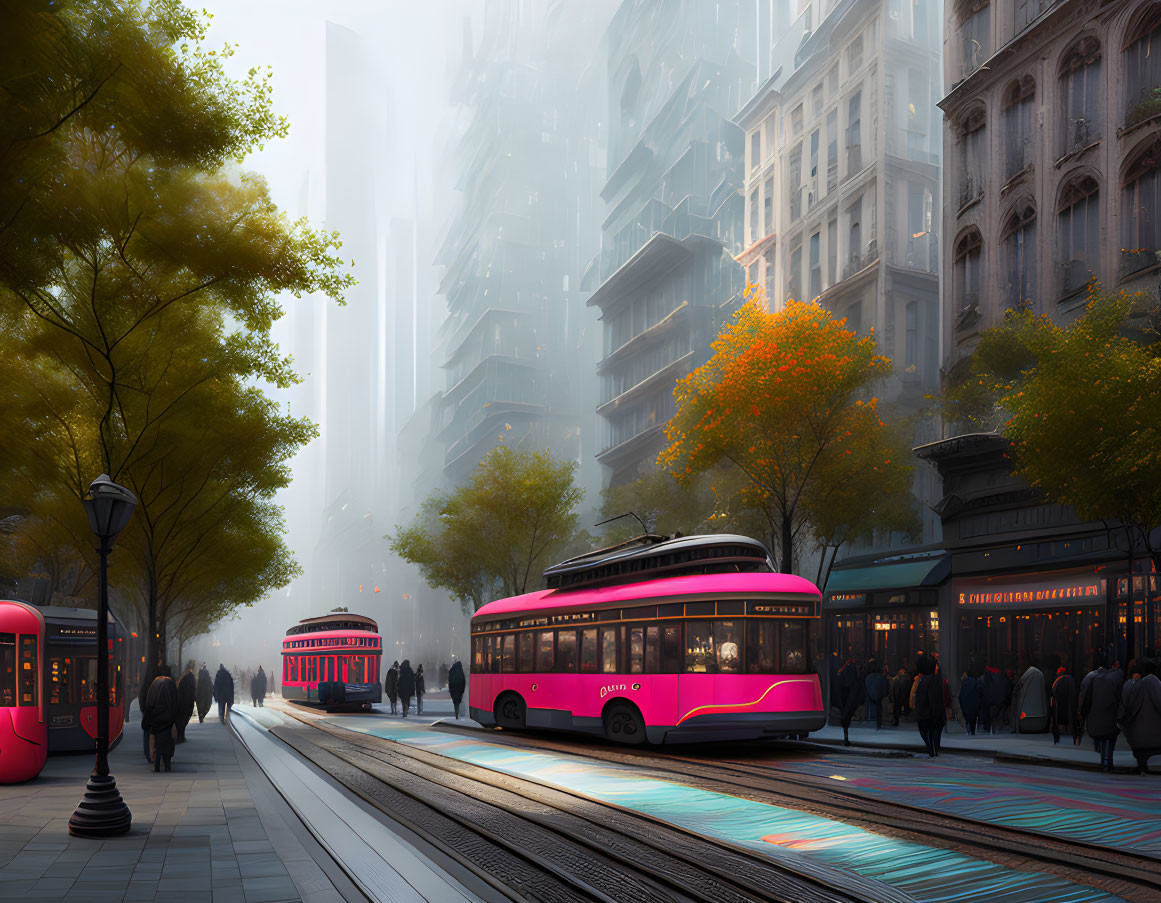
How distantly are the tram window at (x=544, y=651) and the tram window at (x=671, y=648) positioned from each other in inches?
174

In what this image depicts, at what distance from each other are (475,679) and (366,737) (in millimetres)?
3173

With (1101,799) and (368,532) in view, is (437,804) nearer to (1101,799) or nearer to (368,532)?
(1101,799)

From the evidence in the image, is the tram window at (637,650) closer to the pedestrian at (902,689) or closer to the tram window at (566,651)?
the tram window at (566,651)

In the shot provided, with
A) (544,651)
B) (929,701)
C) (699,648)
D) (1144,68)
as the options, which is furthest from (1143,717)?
(1144,68)

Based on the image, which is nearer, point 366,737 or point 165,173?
point 165,173

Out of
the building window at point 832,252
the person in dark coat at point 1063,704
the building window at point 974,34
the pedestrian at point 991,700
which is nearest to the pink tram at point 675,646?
the person in dark coat at point 1063,704

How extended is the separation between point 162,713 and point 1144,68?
1030 inches

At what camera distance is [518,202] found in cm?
12638

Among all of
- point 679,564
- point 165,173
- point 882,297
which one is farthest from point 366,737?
point 882,297

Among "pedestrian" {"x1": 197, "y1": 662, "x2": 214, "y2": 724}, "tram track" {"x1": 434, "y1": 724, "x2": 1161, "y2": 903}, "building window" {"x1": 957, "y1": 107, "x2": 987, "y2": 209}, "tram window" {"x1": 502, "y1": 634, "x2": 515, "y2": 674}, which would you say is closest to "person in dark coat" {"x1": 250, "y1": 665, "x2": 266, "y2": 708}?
"pedestrian" {"x1": 197, "y1": 662, "x2": 214, "y2": 724}

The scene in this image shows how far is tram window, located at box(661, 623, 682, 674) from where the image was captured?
19.8m

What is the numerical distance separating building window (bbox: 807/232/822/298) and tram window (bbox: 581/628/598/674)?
28575 millimetres

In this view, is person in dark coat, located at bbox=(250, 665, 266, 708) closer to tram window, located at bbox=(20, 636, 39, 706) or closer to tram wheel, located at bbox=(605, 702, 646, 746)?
tram wheel, located at bbox=(605, 702, 646, 746)

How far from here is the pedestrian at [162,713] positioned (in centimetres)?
1861
